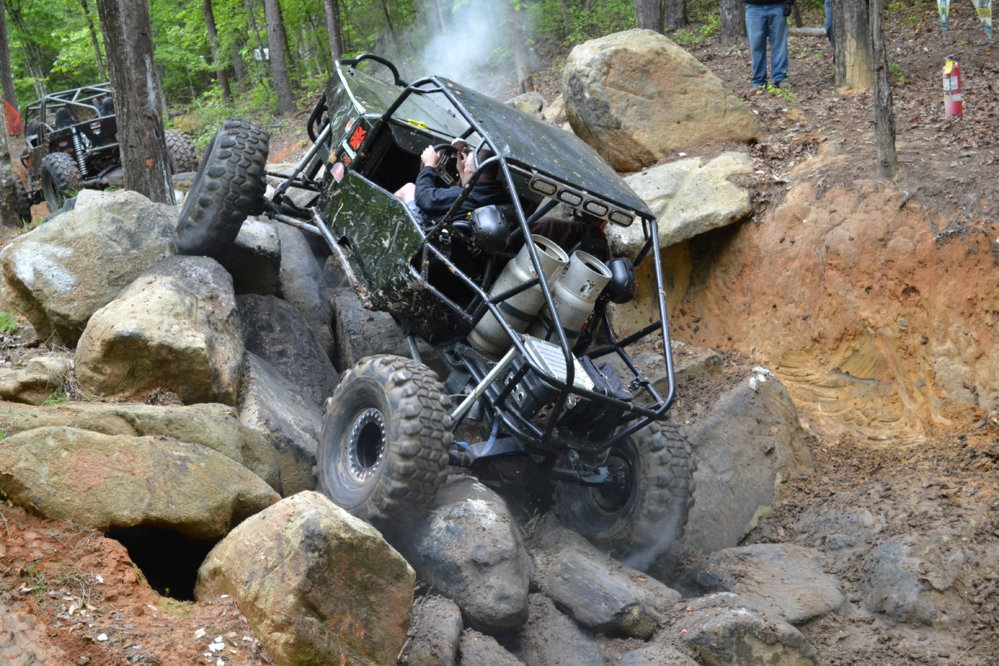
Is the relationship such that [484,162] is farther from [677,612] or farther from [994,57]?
[994,57]

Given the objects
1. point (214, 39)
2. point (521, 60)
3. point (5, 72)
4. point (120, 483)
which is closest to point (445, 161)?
point (120, 483)

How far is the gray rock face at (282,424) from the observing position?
6.14 metres

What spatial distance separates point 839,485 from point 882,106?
3.25 meters

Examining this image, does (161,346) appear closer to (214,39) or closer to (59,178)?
(59,178)

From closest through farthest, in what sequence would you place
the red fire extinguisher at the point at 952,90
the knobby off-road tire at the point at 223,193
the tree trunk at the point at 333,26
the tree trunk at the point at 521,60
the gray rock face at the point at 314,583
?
the gray rock face at the point at 314,583, the knobby off-road tire at the point at 223,193, the red fire extinguisher at the point at 952,90, the tree trunk at the point at 521,60, the tree trunk at the point at 333,26

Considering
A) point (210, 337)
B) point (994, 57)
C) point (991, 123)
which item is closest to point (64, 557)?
point (210, 337)

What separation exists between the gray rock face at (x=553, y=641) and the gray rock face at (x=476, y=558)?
0.16 metres

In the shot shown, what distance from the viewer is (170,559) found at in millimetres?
4613

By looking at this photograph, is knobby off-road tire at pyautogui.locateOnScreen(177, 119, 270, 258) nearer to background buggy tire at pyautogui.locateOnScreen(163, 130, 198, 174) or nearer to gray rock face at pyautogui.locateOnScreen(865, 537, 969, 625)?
gray rock face at pyautogui.locateOnScreen(865, 537, 969, 625)

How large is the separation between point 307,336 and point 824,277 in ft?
14.4

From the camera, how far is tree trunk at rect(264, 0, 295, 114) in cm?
1845

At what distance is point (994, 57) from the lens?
1050 centimetres

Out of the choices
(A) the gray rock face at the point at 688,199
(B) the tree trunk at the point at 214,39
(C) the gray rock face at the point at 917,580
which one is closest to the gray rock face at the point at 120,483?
(C) the gray rock face at the point at 917,580

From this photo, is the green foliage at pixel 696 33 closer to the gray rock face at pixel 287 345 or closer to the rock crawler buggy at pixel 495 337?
the rock crawler buggy at pixel 495 337
